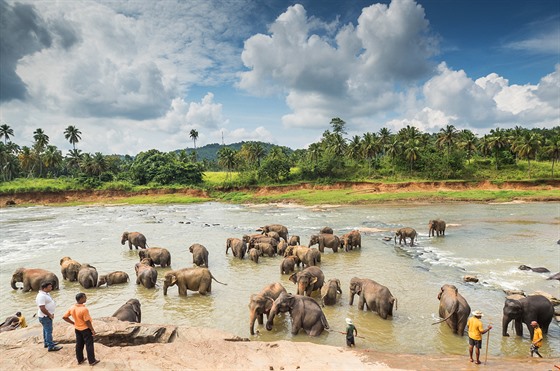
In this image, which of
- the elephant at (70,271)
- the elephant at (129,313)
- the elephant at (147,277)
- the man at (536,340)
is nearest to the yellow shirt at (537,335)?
the man at (536,340)

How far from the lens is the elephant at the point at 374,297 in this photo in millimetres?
11844

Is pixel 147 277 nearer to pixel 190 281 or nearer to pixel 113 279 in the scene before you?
pixel 113 279

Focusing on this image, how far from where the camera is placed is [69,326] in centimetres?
935

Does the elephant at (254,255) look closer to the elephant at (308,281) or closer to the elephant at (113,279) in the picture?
the elephant at (308,281)

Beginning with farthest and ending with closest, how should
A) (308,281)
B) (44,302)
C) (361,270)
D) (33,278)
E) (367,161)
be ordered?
(367,161) → (361,270) → (33,278) → (308,281) → (44,302)

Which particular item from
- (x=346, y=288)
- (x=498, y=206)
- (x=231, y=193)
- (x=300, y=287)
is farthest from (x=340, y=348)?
(x=231, y=193)

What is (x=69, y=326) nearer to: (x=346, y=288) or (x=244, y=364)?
(x=244, y=364)

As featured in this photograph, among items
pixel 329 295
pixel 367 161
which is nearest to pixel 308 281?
pixel 329 295

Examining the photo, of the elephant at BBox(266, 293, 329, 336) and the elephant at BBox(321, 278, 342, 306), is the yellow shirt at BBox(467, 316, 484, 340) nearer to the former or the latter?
the elephant at BBox(266, 293, 329, 336)

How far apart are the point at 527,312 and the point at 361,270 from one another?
8.09 m

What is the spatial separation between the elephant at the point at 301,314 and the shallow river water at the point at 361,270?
253mm

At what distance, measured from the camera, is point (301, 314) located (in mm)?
10812

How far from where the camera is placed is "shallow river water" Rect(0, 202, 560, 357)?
36.1ft

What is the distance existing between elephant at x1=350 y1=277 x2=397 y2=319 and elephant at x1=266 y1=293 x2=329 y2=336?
2113 mm
